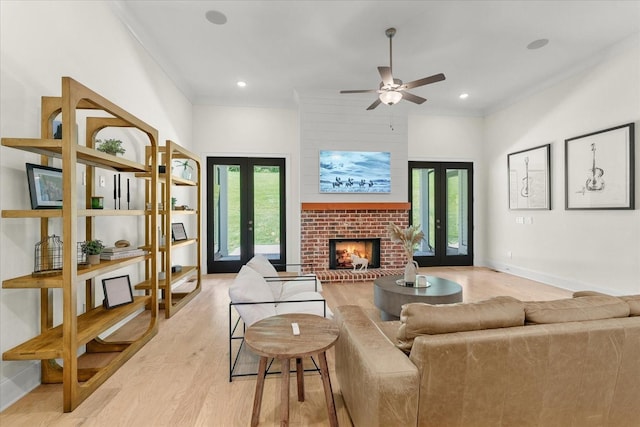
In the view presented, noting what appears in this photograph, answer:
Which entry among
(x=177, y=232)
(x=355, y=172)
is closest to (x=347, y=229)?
(x=355, y=172)

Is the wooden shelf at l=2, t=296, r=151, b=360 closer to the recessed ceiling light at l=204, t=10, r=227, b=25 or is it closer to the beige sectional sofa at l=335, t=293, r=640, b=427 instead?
the beige sectional sofa at l=335, t=293, r=640, b=427

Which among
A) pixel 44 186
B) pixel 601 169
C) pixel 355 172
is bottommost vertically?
pixel 44 186

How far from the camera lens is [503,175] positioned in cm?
589

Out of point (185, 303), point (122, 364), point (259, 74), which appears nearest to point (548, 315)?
point (122, 364)

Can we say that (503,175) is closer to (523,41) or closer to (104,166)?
(523,41)

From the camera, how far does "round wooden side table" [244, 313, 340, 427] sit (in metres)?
1.50

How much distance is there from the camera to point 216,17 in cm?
333

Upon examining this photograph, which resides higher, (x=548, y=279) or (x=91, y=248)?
(x=91, y=248)

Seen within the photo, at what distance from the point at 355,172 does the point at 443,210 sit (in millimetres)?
2277

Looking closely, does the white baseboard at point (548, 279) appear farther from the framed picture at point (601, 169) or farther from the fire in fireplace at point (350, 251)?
the fire in fireplace at point (350, 251)

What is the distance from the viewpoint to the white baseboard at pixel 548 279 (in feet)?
13.9

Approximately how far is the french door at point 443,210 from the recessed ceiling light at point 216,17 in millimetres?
4407

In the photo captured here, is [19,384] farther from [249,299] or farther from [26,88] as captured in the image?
[26,88]

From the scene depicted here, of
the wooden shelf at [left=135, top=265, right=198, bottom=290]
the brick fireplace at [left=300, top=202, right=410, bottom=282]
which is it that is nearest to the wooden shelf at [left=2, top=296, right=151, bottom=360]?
the wooden shelf at [left=135, top=265, right=198, bottom=290]
